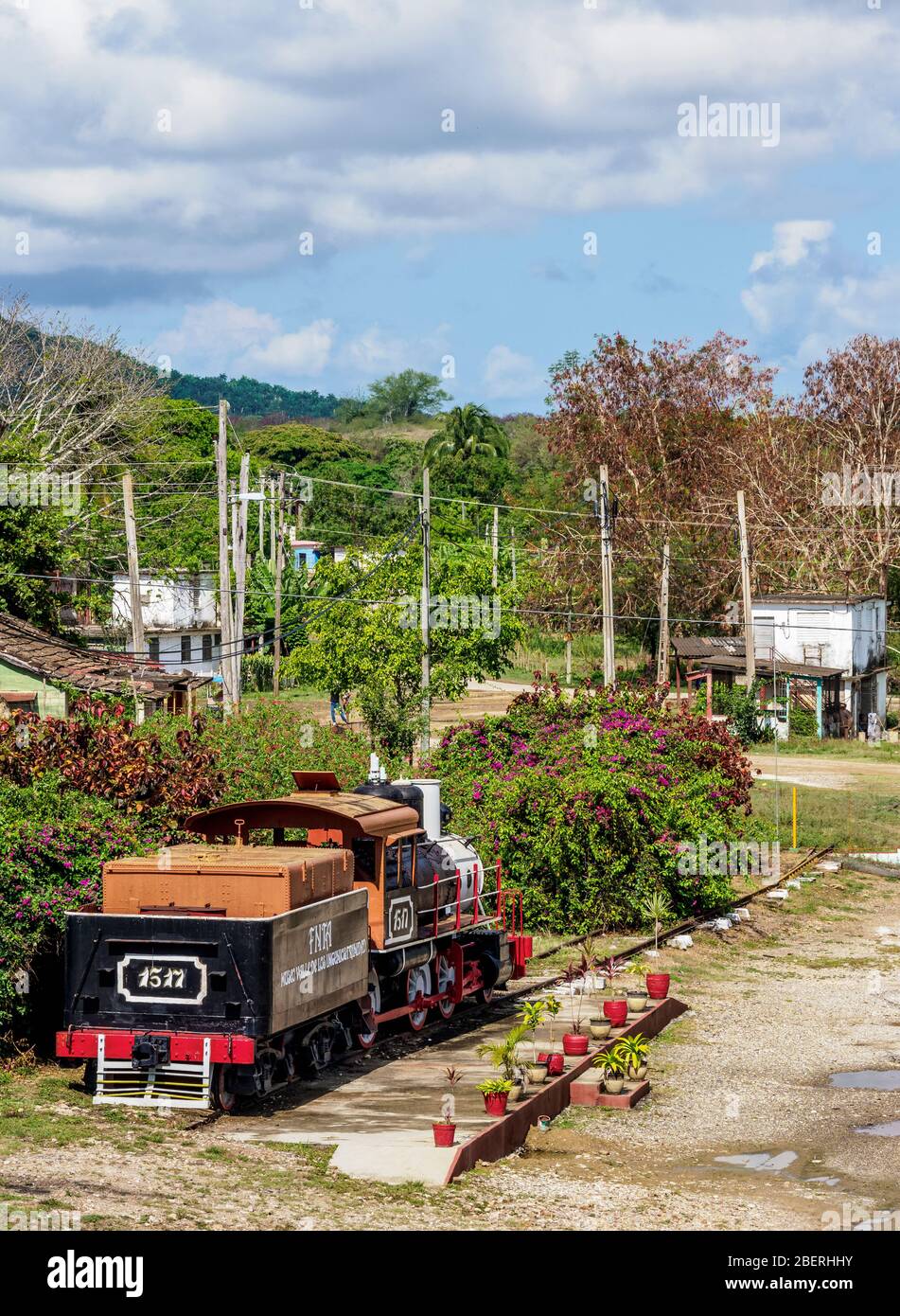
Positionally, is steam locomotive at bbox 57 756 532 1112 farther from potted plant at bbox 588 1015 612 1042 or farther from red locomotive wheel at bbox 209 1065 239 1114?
potted plant at bbox 588 1015 612 1042

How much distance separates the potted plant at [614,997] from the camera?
22016 millimetres

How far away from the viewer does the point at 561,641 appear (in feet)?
281

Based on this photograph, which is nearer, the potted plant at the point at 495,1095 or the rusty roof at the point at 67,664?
the potted plant at the point at 495,1095

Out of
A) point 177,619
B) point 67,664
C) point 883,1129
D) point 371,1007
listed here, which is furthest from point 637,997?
point 177,619

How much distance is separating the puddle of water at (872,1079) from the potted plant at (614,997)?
282 centimetres

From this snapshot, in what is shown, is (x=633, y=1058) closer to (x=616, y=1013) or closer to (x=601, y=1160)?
(x=616, y=1013)

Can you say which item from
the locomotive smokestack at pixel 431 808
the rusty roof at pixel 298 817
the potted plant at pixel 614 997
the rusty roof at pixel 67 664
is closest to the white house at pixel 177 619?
the rusty roof at pixel 67 664

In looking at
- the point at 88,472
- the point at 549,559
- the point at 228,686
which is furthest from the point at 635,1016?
the point at 549,559

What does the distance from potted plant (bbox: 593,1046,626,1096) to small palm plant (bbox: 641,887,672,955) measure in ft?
31.0

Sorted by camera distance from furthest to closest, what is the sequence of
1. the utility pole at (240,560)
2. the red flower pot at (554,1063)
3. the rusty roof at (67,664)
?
the utility pole at (240,560) → the rusty roof at (67,664) → the red flower pot at (554,1063)

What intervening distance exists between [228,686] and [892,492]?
112 ft

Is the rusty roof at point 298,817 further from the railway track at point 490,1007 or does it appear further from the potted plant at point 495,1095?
the potted plant at point 495,1095

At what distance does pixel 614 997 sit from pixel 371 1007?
5.84 meters

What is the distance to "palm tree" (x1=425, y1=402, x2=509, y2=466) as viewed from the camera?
10169 cm
